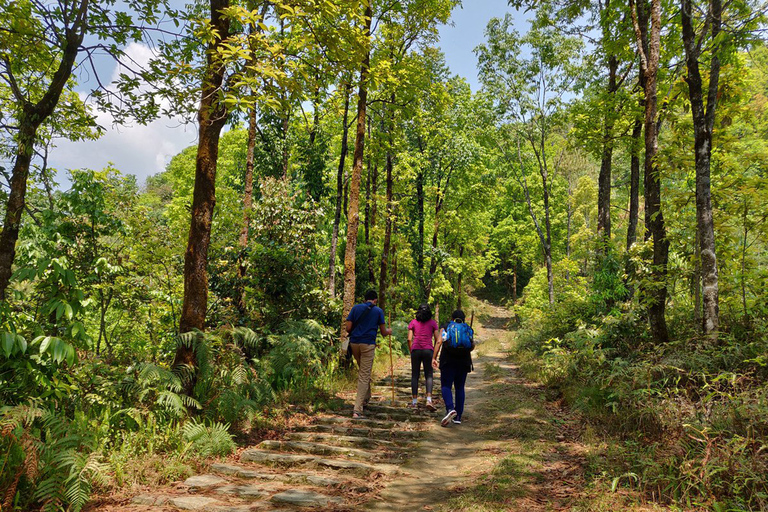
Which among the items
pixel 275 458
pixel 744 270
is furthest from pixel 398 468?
pixel 744 270

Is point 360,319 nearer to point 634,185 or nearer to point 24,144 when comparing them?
point 24,144

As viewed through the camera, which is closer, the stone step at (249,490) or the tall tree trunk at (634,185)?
the stone step at (249,490)

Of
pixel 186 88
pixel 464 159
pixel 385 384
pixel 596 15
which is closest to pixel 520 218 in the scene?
pixel 464 159

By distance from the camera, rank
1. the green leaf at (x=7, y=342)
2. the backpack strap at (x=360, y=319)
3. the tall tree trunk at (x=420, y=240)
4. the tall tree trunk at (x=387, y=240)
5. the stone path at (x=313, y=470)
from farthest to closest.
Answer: the tall tree trunk at (x=420, y=240)
the tall tree trunk at (x=387, y=240)
the backpack strap at (x=360, y=319)
the stone path at (x=313, y=470)
the green leaf at (x=7, y=342)

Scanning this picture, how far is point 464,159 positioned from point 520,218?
64.2ft

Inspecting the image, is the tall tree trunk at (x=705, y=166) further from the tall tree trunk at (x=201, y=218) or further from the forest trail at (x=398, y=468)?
the tall tree trunk at (x=201, y=218)

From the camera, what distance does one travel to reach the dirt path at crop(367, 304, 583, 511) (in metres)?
4.35

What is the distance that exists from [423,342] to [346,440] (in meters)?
2.68

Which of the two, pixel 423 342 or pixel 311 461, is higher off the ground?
pixel 423 342

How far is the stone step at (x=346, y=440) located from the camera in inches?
244

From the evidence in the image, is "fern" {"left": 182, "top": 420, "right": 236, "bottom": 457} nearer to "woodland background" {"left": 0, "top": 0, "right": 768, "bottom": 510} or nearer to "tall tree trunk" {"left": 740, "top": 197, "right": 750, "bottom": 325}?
"woodland background" {"left": 0, "top": 0, "right": 768, "bottom": 510}

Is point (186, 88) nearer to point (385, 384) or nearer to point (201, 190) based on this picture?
point (201, 190)

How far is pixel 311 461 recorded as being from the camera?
17.8 feet

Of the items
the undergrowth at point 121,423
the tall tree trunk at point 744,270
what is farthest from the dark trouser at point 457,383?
the tall tree trunk at point 744,270
